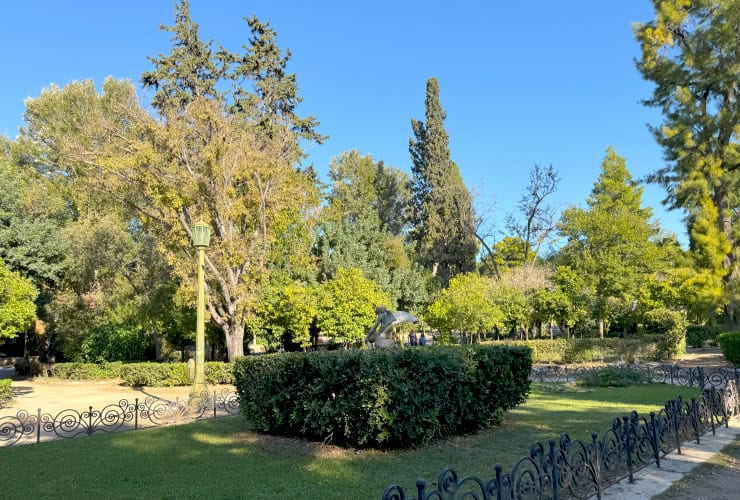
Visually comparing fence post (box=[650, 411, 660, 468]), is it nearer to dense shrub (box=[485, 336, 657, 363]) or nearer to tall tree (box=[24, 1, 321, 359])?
tall tree (box=[24, 1, 321, 359])

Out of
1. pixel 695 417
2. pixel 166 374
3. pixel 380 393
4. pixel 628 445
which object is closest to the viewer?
pixel 628 445

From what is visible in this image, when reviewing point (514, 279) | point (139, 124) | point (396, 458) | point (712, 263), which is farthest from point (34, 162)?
point (712, 263)

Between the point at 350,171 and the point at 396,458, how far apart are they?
4303 cm

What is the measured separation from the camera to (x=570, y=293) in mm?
27797

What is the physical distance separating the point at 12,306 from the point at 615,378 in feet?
66.4

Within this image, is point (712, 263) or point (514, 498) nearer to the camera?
point (514, 498)

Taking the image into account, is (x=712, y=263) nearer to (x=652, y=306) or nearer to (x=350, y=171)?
(x=652, y=306)

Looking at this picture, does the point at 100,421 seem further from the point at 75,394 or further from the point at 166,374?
the point at 166,374

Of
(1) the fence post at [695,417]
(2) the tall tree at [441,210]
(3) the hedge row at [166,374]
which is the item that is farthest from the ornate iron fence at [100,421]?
(2) the tall tree at [441,210]

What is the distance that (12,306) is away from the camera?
54.5 ft

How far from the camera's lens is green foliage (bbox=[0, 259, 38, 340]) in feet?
53.4

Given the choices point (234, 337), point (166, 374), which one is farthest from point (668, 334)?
point (166, 374)

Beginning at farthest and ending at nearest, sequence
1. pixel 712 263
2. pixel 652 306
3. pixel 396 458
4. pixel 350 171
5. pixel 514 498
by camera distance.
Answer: pixel 350 171 → pixel 652 306 → pixel 712 263 → pixel 396 458 → pixel 514 498

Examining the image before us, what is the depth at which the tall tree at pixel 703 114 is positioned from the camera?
2359 centimetres
